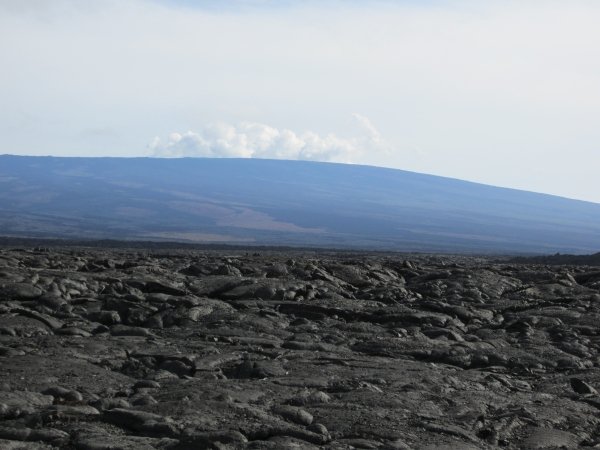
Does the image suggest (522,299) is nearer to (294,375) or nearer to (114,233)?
(294,375)

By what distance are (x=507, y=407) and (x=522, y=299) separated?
11243mm

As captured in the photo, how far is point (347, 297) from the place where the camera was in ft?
72.0

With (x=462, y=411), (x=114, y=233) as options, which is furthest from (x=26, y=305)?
(x=114, y=233)

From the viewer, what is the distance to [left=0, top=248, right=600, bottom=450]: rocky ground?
10273mm

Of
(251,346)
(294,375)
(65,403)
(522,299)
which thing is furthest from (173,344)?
(522,299)

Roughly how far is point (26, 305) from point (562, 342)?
29.2 ft

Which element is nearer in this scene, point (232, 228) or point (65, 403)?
point (65, 403)

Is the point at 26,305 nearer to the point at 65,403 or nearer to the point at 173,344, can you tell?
the point at 173,344

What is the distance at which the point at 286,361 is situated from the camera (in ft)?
46.7

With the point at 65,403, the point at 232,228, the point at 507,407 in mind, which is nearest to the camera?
the point at 65,403

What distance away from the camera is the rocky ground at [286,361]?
10.3 m

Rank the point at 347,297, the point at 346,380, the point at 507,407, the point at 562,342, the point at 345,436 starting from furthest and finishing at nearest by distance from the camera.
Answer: the point at 347,297, the point at 562,342, the point at 346,380, the point at 507,407, the point at 345,436

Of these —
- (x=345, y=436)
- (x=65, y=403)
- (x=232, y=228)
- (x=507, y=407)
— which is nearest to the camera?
(x=345, y=436)

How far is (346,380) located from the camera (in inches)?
515
